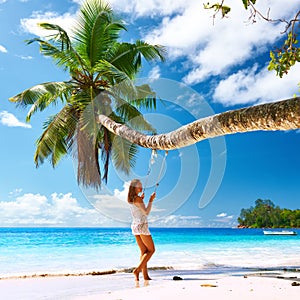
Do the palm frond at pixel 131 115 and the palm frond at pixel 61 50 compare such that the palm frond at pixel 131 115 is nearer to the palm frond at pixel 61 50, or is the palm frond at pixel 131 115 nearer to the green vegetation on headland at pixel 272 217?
the palm frond at pixel 61 50

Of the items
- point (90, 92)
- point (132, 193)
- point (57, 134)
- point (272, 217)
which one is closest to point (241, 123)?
point (132, 193)

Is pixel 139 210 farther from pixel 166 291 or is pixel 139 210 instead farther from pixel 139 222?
pixel 166 291

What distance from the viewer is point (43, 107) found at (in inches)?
475

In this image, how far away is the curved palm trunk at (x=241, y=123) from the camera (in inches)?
119

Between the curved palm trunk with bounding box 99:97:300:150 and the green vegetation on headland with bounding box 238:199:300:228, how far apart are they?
62536 mm

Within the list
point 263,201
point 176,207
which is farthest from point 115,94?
point 263,201

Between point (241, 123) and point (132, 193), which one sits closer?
point (241, 123)

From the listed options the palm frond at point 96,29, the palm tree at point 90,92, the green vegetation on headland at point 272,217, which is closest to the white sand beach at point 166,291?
the palm tree at point 90,92

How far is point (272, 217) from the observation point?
219 ft

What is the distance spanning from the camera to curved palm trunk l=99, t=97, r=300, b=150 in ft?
9.89

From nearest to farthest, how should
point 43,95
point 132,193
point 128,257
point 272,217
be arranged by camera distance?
point 132,193 < point 43,95 < point 128,257 < point 272,217

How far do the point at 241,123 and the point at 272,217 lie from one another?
67.0m

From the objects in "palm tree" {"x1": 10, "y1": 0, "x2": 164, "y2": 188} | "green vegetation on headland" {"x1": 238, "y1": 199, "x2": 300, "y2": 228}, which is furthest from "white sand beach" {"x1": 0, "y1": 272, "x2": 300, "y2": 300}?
"green vegetation on headland" {"x1": 238, "y1": 199, "x2": 300, "y2": 228}

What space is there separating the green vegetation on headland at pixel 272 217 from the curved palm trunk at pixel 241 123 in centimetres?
6254
